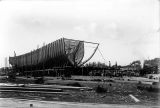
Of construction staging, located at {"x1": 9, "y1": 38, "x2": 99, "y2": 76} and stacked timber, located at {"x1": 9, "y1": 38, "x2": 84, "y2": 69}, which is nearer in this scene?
construction staging, located at {"x1": 9, "y1": 38, "x2": 99, "y2": 76}

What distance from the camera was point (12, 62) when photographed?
4947 centimetres

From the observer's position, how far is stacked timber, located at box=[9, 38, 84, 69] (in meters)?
34.1

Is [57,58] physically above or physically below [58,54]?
below

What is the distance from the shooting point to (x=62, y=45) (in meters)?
33.5

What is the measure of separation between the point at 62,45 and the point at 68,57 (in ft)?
6.78

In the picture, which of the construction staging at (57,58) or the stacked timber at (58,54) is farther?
the stacked timber at (58,54)

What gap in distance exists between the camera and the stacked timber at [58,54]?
3409cm

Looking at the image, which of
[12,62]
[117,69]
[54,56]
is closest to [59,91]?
[54,56]

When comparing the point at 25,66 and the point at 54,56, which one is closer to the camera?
the point at 54,56

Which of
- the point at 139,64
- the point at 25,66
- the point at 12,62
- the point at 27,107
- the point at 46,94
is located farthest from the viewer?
the point at 139,64

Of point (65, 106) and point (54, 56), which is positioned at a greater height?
point (54, 56)

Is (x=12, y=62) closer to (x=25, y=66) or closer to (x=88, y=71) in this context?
(x=25, y=66)

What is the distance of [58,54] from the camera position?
115ft

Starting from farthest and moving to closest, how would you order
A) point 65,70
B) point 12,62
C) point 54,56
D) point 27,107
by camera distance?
→ 1. point 12,62
2. point 54,56
3. point 65,70
4. point 27,107
